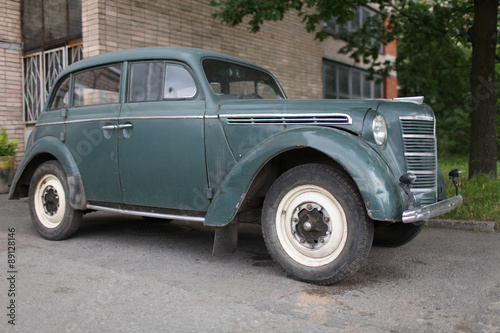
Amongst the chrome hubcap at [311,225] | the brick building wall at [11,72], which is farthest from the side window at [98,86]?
the brick building wall at [11,72]

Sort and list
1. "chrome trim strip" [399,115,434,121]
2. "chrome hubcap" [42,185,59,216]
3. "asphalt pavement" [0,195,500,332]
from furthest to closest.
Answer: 1. "chrome hubcap" [42,185,59,216]
2. "chrome trim strip" [399,115,434,121]
3. "asphalt pavement" [0,195,500,332]

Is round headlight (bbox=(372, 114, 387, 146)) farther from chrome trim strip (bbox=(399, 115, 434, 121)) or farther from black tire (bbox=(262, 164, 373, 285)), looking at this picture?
black tire (bbox=(262, 164, 373, 285))

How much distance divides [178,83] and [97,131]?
1.06 metres

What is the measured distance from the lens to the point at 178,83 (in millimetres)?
4383

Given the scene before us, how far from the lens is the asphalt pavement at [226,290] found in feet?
9.05

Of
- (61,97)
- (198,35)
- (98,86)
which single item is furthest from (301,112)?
(198,35)

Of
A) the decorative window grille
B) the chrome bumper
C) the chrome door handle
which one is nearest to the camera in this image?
the chrome bumper

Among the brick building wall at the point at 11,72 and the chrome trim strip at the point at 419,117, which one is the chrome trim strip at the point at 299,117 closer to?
the chrome trim strip at the point at 419,117

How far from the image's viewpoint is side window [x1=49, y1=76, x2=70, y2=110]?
5.31 meters

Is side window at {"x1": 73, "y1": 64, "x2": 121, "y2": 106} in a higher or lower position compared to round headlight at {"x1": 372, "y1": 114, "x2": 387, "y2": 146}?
higher

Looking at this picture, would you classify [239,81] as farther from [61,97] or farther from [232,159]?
[61,97]

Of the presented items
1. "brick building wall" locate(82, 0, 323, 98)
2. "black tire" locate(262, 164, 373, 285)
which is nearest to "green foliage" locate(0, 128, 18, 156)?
"brick building wall" locate(82, 0, 323, 98)

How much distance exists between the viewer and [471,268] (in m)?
3.97

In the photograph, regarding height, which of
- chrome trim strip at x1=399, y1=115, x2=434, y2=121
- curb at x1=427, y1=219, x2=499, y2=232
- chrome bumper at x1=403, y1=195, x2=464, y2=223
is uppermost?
chrome trim strip at x1=399, y1=115, x2=434, y2=121
